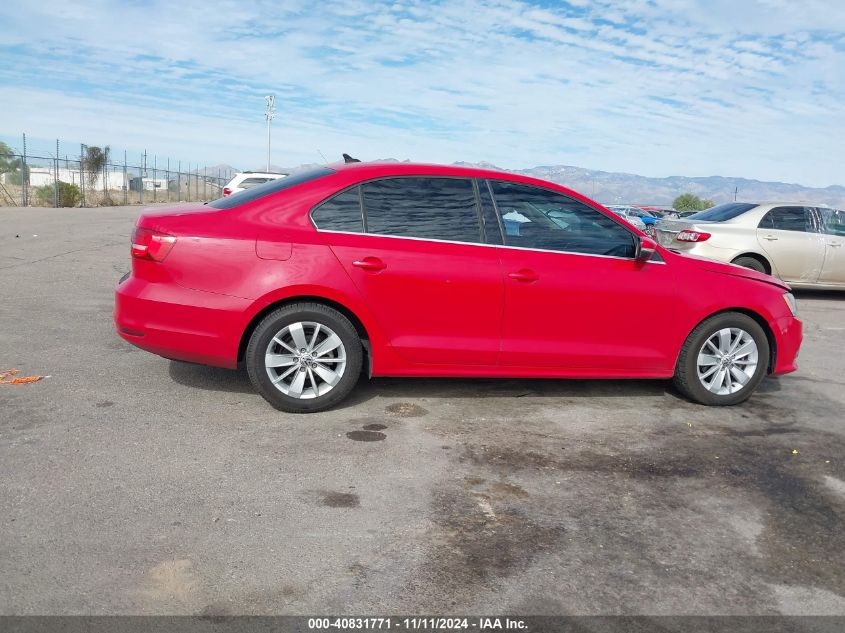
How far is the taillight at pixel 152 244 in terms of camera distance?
4.93 metres

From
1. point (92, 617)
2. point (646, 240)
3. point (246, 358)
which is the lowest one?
point (92, 617)

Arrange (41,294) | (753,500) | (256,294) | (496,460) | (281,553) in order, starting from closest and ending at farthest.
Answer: (281,553) < (753,500) < (496,460) < (256,294) < (41,294)

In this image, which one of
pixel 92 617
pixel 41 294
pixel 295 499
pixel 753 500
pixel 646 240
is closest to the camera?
pixel 92 617

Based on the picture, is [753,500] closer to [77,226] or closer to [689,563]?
[689,563]

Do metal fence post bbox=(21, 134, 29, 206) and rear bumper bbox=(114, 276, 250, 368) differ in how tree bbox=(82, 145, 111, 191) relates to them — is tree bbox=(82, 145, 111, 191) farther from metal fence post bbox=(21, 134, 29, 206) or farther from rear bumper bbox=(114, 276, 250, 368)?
rear bumper bbox=(114, 276, 250, 368)

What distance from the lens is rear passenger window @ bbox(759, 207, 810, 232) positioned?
37.3ft

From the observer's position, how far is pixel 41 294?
348 inches

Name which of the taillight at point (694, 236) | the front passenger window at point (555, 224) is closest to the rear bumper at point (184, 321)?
the front passenger window at point (555, 224)

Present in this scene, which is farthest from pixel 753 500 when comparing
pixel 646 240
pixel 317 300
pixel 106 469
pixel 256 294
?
pixel 106 469

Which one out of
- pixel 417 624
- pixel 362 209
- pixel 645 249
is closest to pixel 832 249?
pixel 645 249

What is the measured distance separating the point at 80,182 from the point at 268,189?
3246cm

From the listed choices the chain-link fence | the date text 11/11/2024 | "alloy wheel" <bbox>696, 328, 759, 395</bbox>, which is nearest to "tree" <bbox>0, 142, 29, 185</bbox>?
the chain-link fence

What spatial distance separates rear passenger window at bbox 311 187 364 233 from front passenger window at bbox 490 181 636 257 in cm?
99

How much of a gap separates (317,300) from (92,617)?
2.63m
